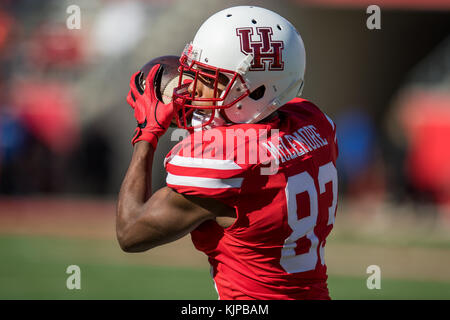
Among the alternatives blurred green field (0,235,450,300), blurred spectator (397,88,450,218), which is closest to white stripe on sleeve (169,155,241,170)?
blurred green field (0,235,450,300)

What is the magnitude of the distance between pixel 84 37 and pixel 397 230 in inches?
323

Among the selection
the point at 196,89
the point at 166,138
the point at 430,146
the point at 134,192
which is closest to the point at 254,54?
the point at 196,89

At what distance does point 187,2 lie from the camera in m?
15.4

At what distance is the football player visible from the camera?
247 cm

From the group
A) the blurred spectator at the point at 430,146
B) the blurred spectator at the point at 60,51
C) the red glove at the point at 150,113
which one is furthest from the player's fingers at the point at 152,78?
the blurred spectator at the point at 60,51

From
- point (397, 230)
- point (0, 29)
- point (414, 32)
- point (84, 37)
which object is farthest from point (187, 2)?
point (397, 230)

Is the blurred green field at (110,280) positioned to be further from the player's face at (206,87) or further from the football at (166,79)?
the player's face at (206,87)

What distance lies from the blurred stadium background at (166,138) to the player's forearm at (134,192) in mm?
6399

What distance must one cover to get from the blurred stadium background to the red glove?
628 cm

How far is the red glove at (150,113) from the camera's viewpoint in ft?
9.15

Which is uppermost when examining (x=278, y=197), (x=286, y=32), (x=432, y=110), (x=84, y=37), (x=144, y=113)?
(x=84, y=37)

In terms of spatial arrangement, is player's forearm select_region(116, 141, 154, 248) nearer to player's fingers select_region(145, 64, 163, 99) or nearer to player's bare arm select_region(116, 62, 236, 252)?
player's bare arm select_region(116, 62, 236, 252)

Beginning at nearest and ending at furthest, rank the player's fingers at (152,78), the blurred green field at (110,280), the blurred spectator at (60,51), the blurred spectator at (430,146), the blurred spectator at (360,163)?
the player's fingers at (152,78) < the blurred green field at (110,280) < the blurred spectator at (430,146) < the blurred spectator at (360,163) < the blurred spectator at (60,51)

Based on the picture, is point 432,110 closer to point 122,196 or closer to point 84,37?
point 84,37
